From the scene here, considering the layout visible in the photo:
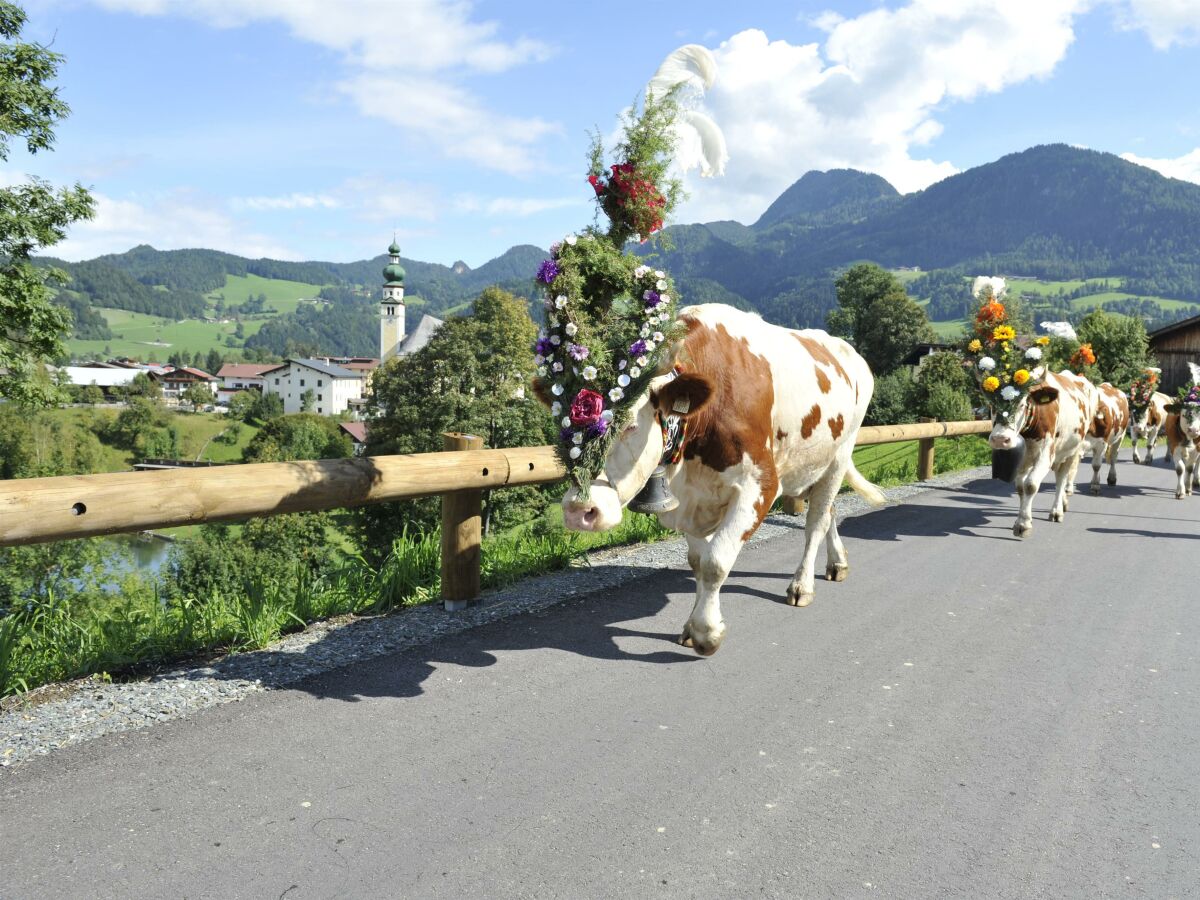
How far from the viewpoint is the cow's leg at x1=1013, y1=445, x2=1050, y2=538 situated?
27.9 ft

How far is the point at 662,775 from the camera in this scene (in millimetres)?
3145

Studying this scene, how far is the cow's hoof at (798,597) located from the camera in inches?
220

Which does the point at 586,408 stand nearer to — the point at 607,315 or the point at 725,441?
the point at 607,315

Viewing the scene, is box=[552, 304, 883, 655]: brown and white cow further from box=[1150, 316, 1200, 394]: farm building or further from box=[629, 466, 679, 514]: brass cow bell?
box=[1150, 316, 1200, 394]: farm building

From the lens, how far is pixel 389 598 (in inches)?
208

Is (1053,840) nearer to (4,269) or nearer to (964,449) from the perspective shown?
(964,449)

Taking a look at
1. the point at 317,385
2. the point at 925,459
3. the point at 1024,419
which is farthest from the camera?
the point at 317,385

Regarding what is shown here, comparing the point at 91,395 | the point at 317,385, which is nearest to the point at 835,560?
the point at 91,395

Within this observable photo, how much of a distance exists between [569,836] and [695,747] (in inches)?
33.3

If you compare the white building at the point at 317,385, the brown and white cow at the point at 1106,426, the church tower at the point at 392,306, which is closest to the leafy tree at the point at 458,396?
the brown and white cow at the point at 1106,426

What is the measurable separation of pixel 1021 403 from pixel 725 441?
5912 mm

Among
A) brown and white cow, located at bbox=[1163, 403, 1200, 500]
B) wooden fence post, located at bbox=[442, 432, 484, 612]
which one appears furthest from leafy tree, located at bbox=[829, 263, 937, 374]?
wooden fence post, located at bbox=[442, 432, 484, 612]

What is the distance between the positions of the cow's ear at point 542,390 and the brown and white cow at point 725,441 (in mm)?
428

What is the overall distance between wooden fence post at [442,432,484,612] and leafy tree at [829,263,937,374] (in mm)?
74111
